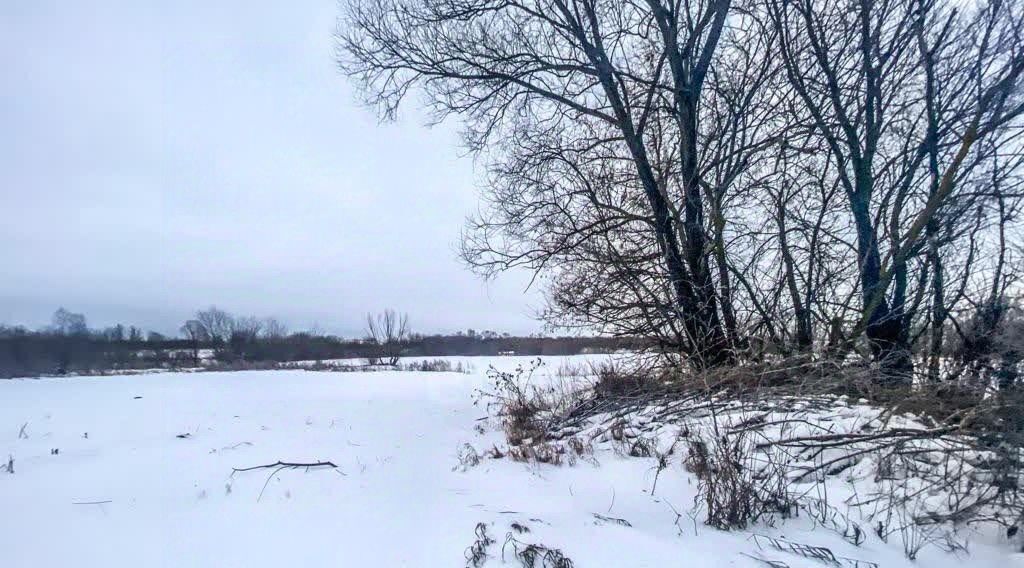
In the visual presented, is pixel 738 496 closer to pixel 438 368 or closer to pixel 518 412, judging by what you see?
pixel 518 412

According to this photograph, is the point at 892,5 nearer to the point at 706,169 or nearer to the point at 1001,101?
the point at 1001,101

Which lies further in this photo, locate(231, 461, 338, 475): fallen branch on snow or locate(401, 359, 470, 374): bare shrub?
locate(401, 359, 470, 374): bare shrub

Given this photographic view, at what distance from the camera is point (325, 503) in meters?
3.87

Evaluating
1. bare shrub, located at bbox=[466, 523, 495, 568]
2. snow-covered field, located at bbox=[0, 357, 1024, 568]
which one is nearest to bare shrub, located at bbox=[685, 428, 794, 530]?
snow-covered field, located at bbox=[0, 357, 1024, 568]

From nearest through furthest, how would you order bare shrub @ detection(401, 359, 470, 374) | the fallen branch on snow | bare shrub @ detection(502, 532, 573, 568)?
bare shrub @ detection(502, 532, 573, 568)
the fallen branch on snow
bare shrub @ detection(401, 359, 470, 374)

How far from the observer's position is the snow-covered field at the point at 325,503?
9.66ft

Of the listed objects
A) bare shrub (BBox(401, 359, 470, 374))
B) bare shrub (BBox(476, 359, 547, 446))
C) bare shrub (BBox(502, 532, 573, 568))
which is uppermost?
bare shrub (BBox(476, 359, 547, 446))

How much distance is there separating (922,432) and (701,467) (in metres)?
1.62

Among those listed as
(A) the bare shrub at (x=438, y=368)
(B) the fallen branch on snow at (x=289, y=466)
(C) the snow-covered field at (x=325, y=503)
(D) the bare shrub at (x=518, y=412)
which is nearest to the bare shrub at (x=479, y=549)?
(C) the snow-covered field at (x=325, y=503)

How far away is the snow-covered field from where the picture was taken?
2943 mm

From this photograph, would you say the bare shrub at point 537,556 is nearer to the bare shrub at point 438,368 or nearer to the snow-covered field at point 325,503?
the snow-covered field at point 325,503

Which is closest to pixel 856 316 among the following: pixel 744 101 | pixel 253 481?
pixel 744 101

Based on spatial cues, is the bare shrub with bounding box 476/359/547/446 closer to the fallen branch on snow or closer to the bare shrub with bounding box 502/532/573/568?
the fallen branch on snow

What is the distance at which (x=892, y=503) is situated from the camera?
10.4 ft
